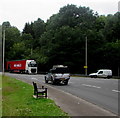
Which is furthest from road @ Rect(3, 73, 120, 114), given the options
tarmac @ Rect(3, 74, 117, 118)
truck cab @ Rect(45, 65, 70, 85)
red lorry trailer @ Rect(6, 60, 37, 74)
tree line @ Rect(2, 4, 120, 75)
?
red lorry trailer @ Rect(6, 60, 37, 74)

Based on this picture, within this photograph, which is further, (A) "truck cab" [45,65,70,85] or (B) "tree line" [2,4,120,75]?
(B) "tree line" [2,4,120,75]

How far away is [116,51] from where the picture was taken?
208 feet

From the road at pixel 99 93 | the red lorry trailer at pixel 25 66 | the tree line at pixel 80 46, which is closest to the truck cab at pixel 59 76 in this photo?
the road at pixel 99 93

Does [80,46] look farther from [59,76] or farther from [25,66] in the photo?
[59,76]

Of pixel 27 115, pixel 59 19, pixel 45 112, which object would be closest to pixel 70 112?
pixel 45 112

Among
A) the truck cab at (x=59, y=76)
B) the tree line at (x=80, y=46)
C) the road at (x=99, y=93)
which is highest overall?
the tree line at (x=80, y=46)

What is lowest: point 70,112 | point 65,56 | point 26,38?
point 70,112

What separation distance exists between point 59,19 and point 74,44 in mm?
17780

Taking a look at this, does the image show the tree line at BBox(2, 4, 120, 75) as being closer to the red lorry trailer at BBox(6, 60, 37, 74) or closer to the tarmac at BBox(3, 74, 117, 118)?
the red lorry trailer at BBox(6, 60, 37, 74)

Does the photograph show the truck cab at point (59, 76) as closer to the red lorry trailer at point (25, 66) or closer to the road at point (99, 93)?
the road at point (99, 93)

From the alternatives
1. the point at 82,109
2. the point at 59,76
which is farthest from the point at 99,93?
the point at 59,76

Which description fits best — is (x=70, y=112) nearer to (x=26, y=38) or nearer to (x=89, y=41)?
(x=89, y=41)

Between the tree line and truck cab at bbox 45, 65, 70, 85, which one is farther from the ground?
the tree line

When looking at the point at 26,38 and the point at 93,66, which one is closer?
the point at 93,66
